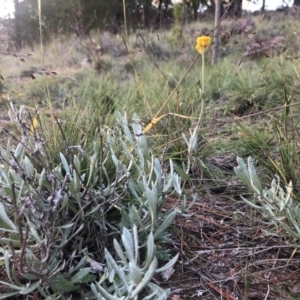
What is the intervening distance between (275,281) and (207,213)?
39 centimetres

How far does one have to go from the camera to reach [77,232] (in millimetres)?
903

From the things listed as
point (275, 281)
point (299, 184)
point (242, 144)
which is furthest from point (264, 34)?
point (275, 281)

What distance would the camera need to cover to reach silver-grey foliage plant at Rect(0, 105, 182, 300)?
2.55 feet

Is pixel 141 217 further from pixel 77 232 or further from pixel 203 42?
pixel 203 42

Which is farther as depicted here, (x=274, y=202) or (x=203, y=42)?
(x=203, y=42)

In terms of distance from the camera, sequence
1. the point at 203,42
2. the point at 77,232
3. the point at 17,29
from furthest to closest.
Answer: the point at 17,29, the point at 203,42, the point at 77,232

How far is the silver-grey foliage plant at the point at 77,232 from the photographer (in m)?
0.78

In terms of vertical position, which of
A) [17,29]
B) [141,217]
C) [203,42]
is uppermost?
[203,42]

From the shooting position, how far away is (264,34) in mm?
6441

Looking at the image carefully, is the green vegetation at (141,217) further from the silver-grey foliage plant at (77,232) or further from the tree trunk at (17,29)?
the tree trunk at (17,29)

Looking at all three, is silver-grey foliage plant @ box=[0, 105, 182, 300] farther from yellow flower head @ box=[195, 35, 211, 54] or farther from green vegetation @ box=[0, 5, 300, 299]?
yellow flower head @ box=[195, 35, 211, 54]

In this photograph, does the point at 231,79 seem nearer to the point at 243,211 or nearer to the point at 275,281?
the point at 243,211

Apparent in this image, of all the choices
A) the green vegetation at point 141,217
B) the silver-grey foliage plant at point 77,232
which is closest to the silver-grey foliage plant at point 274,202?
the green vegetation at point 141,217

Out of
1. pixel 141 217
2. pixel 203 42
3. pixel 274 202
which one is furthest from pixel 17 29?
pixel 274 202
